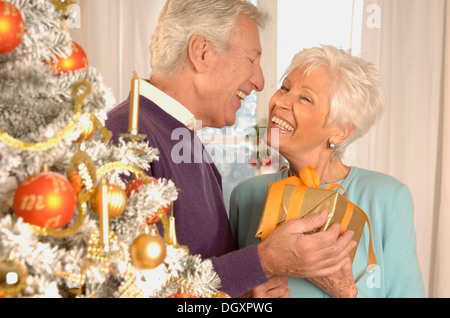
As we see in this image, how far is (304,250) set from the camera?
1.29 meters

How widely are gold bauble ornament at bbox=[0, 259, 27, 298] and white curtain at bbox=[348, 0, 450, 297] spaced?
270 cm

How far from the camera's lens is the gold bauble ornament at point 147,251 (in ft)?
2.83

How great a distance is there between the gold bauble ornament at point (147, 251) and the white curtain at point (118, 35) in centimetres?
236

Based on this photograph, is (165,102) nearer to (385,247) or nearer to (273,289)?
(273,289)

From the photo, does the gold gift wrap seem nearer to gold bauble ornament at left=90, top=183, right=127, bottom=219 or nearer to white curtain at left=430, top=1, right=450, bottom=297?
gold bauble ornament at left=90, top=183, right=127, bottom=219

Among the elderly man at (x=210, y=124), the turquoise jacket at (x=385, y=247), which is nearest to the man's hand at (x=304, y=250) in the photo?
the elderly man at (x=210, y=124)

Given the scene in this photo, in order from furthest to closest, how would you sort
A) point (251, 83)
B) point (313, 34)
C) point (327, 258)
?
point (313, 34) < point (251, 83) < point (327, 258)

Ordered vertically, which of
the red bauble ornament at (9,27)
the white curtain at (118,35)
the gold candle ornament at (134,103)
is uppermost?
the white curtain at (118,35)

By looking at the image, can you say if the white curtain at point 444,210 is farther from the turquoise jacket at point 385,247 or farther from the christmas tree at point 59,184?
the christmas tree at point 59,184

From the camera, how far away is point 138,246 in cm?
87

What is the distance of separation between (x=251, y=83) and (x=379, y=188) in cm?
57

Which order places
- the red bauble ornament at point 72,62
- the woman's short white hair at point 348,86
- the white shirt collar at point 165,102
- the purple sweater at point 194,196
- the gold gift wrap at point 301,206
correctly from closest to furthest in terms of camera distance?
1. the red bauble ornament at point 72,62
2. the purple sweater at point 194,196
3. the gold gift wrap at point 301,206
4. the white shirt collar at point 165,102
5. the woman's short white hair at point 348,86

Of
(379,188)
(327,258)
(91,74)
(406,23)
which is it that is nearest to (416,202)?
(406,23)
